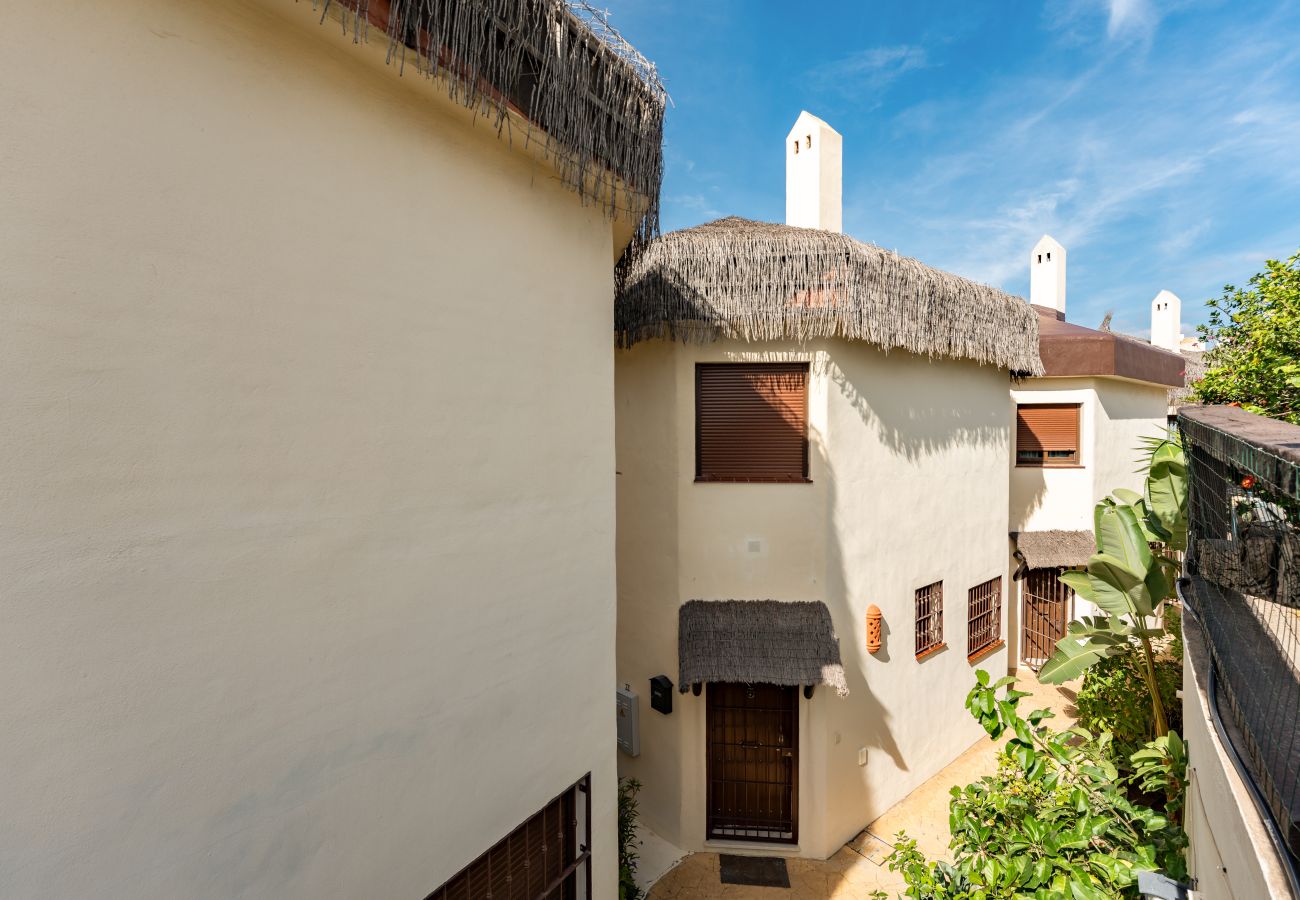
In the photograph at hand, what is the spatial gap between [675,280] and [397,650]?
511 centimetres

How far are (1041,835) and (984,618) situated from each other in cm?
654

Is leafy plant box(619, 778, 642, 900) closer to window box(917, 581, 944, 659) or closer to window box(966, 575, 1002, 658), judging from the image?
window box(917, 581, 944, 659)

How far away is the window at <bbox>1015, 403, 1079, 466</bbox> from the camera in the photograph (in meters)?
10.8

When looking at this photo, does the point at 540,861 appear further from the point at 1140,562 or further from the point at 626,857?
the point at 1140,562

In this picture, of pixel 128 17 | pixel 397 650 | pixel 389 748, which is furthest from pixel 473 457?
pixel 128 17

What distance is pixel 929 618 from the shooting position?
8164 millimetres

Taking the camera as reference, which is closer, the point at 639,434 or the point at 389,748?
the point at 389,748

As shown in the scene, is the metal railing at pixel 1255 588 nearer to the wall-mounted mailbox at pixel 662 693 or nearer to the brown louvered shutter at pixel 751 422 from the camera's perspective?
the brown louvered shutter at pixel 751 422

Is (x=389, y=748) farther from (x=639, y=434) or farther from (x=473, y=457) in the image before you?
(x=639, y=434)

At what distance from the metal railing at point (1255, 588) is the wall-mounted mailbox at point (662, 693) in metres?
5.10

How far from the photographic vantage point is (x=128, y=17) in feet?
6.79

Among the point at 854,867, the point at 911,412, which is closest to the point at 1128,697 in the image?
the point at 854,867

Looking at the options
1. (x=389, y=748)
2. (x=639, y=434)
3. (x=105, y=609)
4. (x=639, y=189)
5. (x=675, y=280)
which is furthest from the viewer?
(x=639, y=434)

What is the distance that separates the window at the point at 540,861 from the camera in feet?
11.6
